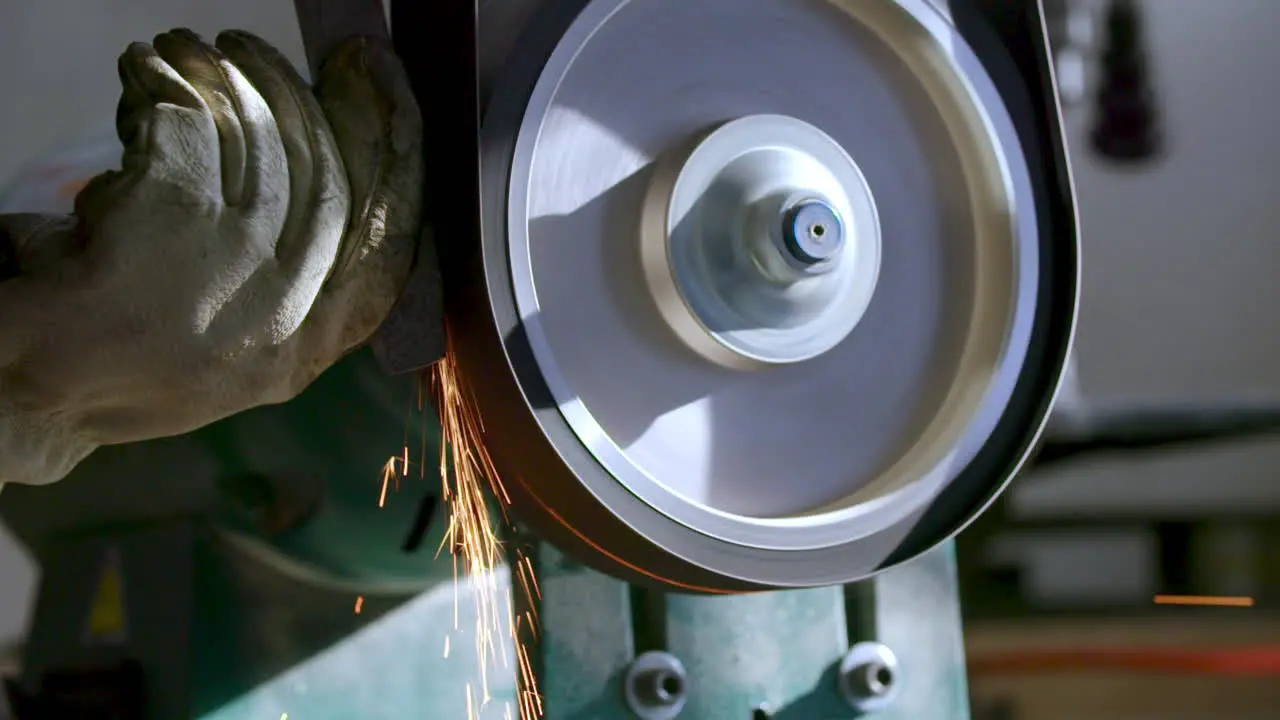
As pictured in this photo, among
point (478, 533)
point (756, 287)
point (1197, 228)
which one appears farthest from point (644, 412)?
point (1197, 228)

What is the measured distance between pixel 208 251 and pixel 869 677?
2.10ft

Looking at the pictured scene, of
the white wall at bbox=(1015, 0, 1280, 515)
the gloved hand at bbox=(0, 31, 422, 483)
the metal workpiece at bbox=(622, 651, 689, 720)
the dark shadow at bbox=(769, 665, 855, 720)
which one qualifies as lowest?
the dark shadow at bbox=(769, 665, 855, 720)

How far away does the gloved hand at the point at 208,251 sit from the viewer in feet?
1.71

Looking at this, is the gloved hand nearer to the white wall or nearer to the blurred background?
the blurred background

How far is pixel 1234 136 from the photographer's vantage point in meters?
2.99

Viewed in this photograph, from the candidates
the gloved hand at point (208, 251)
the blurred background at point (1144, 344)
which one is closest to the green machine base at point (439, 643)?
the gloved hand at point (208, 251)

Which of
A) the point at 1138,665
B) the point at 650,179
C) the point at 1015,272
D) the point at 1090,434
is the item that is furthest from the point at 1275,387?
the point at 650,179

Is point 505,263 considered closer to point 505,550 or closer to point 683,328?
point 683,328

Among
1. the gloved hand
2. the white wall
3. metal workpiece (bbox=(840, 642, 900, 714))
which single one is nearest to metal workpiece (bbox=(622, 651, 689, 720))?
metal workpiece (bbox=(840, 642, 900, 714))

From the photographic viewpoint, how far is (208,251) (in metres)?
0.54

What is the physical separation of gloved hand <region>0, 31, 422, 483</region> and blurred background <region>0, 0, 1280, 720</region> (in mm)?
1502

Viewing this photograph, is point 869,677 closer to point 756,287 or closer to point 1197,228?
point 756,287

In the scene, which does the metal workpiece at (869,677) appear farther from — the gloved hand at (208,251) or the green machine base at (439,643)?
the gloved hand at (208,251)

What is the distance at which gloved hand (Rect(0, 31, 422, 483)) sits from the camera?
1.71 ft
